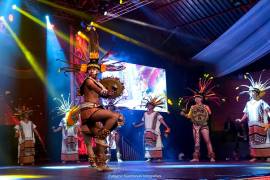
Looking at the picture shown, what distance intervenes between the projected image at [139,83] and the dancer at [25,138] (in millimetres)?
2421

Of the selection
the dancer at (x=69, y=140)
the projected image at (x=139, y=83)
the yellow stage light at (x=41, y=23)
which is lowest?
the dancer at (x=69, y=140)

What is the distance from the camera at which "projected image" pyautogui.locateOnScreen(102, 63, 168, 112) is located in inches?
400

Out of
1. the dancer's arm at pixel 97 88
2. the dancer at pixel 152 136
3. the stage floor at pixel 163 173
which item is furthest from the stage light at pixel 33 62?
the dancer's arm at pixel 97 88

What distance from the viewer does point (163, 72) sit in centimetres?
1159

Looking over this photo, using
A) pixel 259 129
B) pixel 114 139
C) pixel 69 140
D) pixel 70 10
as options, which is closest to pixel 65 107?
pixel 69 140

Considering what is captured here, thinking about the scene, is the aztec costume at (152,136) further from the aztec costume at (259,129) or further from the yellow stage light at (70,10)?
the yellow stage light at (70,10)

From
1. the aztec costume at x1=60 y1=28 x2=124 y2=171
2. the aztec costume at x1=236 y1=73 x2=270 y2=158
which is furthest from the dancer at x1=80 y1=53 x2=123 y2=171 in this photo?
the aztec costume at x1=236 y1=73 x2=270 y2=158

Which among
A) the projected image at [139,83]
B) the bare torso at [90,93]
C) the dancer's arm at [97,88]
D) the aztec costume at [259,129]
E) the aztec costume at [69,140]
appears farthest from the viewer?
the projected image at [139,83]

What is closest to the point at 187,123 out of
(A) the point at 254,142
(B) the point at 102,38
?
(B) the point at 102,38

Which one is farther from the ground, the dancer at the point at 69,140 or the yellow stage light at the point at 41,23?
the yellow stage light at the point at 41,23

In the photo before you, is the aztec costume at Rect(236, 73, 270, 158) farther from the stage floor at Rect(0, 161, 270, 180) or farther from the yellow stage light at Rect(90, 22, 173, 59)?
the yellow stage light at Rect(90, 22, 173, 59)

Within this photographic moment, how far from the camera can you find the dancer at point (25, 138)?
8.42 m

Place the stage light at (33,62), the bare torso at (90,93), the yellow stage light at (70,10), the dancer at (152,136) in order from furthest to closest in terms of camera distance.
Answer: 1. the yellow stage light at (70,10)
2. the stage light at (33,62)
3. the dancer at (152,136)
4. the bare torso at (90,93)

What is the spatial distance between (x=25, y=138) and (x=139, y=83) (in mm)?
3507
